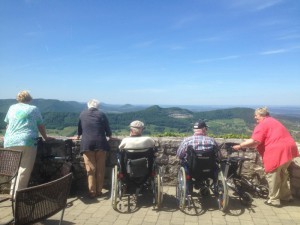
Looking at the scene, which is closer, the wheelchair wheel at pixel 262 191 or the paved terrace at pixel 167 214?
the paved terrace at pixel 167 214

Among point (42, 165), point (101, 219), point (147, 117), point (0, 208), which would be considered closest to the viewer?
point (101, 219)

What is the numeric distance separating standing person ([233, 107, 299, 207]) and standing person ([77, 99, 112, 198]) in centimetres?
224

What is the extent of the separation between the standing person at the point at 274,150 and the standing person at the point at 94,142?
88.3 inches

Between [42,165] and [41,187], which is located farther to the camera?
[42,165]

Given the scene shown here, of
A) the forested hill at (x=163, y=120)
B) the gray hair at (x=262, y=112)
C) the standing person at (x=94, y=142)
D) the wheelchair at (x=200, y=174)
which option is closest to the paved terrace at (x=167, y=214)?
the wheelchair at (x=200, y=174)

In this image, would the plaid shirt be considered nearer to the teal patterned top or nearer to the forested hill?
the teal patterned top

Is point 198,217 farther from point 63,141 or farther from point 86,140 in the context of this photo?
point 63,141

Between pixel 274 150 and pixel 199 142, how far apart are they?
4.00 feet

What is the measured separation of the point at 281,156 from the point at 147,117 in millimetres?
74213

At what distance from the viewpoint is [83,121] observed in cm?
525

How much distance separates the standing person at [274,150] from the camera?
478cm

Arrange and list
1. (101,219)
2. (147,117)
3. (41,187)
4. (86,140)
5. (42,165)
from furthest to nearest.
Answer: (147,117) → (42,165) → (86,140) → (101,219) → (41,187)

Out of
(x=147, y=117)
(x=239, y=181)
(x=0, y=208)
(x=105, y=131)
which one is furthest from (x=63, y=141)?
(x=147, y=117)

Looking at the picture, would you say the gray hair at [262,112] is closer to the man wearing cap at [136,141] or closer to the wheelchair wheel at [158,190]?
the man wearing cap at [136,141]
